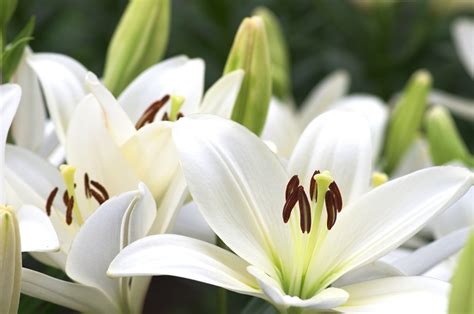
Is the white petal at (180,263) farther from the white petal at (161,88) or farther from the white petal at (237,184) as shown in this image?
the white petal at (161,88)

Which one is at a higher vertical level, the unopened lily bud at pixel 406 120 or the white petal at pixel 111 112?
the white petal at pixel 111 112

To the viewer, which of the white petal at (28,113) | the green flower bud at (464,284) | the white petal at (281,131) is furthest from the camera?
the white petal at (281,131)

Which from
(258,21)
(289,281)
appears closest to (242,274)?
(289,281)

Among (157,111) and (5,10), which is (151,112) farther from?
(5,10)

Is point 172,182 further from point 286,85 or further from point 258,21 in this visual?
point 286,85

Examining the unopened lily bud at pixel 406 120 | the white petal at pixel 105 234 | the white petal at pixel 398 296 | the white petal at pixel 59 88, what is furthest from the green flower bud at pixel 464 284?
the unopened lily bud at pixel 406 120

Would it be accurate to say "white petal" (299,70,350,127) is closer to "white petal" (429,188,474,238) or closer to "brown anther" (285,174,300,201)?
"white petal" (429,188,474,238)

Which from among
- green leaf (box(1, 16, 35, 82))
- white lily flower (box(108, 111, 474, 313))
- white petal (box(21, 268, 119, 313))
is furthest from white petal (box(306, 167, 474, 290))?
green leaf (box(1, 16, 35, 82))

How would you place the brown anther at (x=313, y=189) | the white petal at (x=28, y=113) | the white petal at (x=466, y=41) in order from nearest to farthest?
1. the brown anther at (x=313, y=189)
2. the white petal at (x=28, y=113)
3. the white petal at (x=466, y=41)
